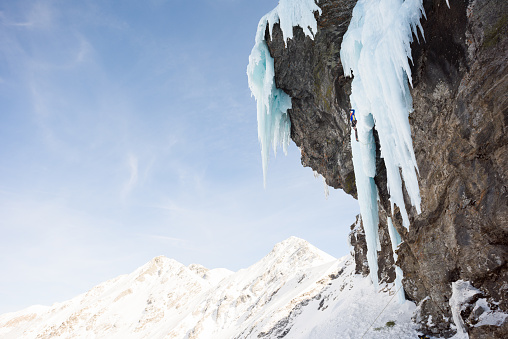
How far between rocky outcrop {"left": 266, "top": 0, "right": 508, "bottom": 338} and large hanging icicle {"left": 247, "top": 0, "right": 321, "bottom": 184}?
76cm

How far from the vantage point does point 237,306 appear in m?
69.9

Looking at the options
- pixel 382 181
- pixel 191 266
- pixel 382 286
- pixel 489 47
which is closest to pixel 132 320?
pixel 191 266

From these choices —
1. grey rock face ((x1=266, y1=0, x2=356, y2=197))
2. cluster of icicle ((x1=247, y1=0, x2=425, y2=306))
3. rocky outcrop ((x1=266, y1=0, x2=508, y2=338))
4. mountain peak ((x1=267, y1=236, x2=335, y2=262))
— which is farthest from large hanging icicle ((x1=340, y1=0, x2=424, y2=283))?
mountain peak ((x1=267, y1=236, x2=335, y2=262))

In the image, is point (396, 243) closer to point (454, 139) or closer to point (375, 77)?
point (454, 139)

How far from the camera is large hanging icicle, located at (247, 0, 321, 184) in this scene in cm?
1234

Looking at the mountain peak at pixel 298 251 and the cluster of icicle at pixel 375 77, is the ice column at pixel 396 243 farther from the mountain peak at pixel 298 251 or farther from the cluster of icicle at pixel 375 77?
the mountain peak at pixel 298 251

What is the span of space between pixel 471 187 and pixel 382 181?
15.0 ft

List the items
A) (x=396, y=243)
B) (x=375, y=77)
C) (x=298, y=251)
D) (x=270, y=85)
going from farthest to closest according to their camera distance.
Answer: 1. (x=298, y=251)
2. (x=396, y=243)
3. (x=270, y=85)
4. (x=375, y=77)

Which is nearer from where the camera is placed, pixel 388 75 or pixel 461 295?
pixel 461 295

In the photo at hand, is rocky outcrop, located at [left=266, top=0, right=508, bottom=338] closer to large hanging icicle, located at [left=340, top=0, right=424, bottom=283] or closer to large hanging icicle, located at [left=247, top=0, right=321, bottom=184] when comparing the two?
large hanging icicle, located at [left=340, top=0, right=424, bottom=283]

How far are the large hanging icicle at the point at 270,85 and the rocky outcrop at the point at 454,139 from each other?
0.76m

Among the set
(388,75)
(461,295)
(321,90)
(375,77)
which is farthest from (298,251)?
(388,75)

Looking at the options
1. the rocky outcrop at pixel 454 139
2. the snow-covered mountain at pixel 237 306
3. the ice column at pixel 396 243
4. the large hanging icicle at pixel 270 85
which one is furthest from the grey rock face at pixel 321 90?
the snow-covered mountain at pixel 237 306

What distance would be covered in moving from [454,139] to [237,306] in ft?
230
